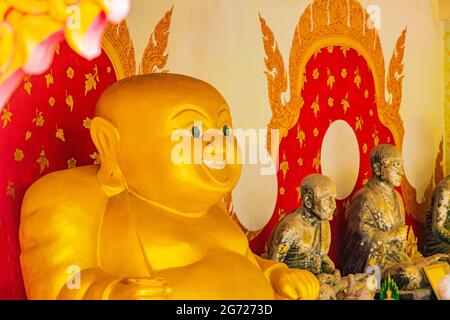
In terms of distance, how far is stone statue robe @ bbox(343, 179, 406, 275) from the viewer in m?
3.81

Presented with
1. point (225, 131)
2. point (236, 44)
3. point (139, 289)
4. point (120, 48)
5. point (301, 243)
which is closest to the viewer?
point (139, 289)

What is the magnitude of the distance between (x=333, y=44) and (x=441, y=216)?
104 centimetres

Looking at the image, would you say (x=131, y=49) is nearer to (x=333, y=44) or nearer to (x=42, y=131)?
(x=42, y=131)

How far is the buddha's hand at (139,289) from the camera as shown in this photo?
83.9 inches

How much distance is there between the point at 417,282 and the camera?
372cm

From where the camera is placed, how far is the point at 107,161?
8.06ft

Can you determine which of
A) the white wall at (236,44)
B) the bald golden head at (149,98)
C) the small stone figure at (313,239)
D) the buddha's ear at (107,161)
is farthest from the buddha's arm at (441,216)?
the buddha's ear at (107,161)

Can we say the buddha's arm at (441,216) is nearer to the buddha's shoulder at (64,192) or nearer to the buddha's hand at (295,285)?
the buddha's hand at (295,285)

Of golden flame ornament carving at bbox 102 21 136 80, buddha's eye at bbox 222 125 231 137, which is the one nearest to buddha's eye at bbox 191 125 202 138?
buddha's eye at bbox 222 125 231 137

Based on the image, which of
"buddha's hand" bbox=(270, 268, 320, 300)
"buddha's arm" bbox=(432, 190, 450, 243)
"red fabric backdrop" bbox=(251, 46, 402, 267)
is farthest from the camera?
"buddha's arm" bbox=(432, 190, 450, 243)

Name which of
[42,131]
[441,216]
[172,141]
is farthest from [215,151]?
[441,216]

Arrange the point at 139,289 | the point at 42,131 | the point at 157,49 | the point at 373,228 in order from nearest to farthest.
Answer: the point at 139,289
the point at 42,131
the point at 157,49
the point at 373,228

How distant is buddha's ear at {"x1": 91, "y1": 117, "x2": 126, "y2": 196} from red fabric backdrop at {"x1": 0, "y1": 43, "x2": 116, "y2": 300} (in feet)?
0.91

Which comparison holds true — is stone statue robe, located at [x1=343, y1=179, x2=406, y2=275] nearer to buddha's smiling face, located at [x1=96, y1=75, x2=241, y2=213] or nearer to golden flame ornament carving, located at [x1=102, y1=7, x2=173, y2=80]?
golden flame ornament carving, located at [x1=102, y1=7, x2=173, y2=80]
